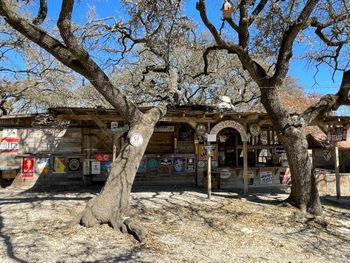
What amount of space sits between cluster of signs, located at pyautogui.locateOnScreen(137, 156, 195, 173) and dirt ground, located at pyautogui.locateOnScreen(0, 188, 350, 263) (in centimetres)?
359

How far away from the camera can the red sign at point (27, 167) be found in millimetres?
13758

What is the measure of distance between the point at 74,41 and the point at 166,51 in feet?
17.9

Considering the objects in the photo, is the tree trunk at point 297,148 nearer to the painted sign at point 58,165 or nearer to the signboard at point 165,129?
the signboard at point 165,129

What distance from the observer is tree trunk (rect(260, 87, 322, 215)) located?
30.6 ft

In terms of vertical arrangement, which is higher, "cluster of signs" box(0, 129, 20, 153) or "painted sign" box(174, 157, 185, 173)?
"cluster of signs" box(0, 129, 20, 153)

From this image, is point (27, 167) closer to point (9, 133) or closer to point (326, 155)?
point (9, 133)

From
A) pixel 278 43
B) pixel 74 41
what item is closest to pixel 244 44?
pixel 278 43

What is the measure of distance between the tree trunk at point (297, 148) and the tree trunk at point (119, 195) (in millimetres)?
3440

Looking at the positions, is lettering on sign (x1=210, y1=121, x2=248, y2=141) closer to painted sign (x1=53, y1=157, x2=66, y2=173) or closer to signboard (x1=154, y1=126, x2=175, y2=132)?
signboard (x1=154, y1=126, x2=175, y2=132)

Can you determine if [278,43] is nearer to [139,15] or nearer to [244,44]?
[244,44]

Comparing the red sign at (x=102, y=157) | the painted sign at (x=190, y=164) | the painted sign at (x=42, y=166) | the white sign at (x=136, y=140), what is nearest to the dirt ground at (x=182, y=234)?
the white sign at (x=136, y=140)

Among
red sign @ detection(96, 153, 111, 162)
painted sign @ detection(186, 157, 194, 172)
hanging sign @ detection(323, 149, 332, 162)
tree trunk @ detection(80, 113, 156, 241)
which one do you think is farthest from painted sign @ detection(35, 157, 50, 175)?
hanging sign @ detection(323, 149, 332, 162)

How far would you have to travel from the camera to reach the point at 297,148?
932 centimetres

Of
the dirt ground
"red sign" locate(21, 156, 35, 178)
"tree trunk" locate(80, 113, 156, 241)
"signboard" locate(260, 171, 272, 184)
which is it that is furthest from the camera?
"signboard" locate(260, 171, 272, 184)
